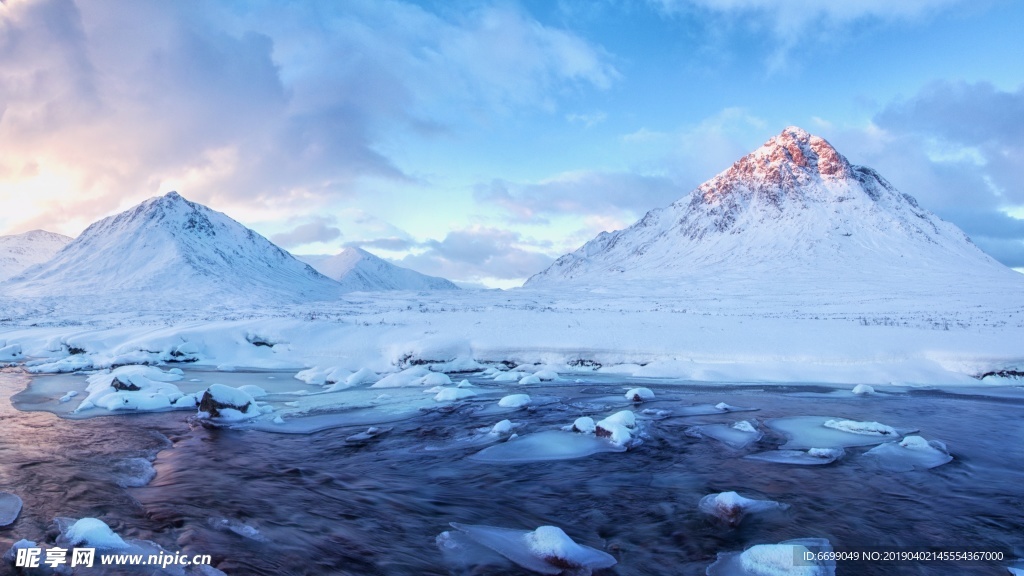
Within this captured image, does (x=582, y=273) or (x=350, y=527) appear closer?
(x=350, y=527)

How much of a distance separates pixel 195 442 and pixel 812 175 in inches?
6440

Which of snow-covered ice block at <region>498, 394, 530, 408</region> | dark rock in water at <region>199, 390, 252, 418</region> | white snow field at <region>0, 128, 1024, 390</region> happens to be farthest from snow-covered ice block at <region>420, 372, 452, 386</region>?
dark rock in water at <region>199, 390, 252, 418</region>

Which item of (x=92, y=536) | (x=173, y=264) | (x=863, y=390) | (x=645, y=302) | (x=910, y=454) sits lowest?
(x=92, y=536)

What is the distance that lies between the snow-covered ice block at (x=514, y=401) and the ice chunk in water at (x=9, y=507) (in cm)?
926

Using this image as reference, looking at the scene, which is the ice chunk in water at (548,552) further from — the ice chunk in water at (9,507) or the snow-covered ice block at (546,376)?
the snow-covered ice block at (546,376)

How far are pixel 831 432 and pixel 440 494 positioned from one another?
7.97 metres

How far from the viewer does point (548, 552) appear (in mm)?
5285

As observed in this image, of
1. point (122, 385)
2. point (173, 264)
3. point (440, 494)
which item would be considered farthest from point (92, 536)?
point (173, 264)

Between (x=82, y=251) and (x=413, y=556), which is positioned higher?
(x=82, y=251)

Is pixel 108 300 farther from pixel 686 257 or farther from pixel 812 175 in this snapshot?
pixel 812 175

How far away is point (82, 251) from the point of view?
385 feet

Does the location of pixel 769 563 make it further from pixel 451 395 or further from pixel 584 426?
pixel 451 395

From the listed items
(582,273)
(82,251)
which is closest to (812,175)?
(582,273)

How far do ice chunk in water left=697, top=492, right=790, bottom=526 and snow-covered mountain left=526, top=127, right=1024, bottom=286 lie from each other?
212 ft
